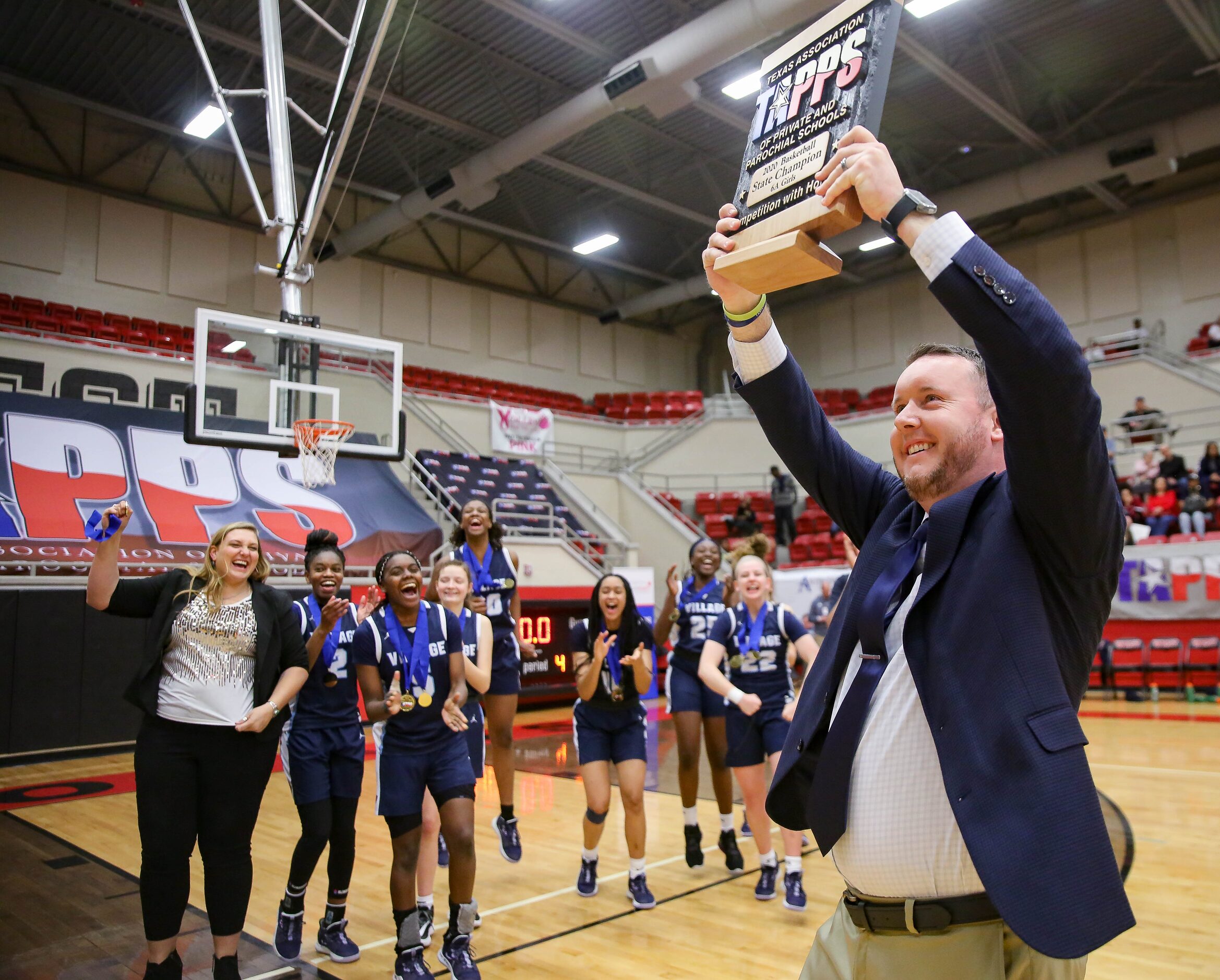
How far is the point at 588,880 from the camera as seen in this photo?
521 cm

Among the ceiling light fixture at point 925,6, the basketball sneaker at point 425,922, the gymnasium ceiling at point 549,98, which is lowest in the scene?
the basketball sneaker at point 425,922

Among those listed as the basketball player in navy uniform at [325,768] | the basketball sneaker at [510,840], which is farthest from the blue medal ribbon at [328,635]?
the basketball sneaker at [510,840]

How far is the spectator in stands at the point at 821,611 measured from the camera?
1332cm

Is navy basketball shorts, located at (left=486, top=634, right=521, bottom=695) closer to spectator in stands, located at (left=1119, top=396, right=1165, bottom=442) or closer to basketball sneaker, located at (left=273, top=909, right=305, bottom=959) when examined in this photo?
basketball sneaker, located at (left=273, top=909, right=305, bottom=959)

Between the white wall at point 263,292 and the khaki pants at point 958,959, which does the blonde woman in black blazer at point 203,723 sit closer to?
the khaki pants at point 958,959

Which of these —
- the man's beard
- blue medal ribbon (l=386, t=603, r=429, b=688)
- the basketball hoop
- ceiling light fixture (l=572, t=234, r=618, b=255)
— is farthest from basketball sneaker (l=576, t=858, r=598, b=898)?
ceiling light fixture (l=572, t=234, r=618, b=255)

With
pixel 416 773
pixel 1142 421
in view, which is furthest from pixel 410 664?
pixel 1142 421

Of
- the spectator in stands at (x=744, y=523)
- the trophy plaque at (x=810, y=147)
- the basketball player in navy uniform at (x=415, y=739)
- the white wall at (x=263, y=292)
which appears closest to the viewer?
the trophy plaque at (x=810, y=147)

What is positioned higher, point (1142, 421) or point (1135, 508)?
point (1142, 421)

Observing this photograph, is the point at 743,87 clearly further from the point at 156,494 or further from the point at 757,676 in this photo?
the point at 757,676

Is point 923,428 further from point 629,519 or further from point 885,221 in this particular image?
point 629,519

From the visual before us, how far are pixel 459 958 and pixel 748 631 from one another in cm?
243

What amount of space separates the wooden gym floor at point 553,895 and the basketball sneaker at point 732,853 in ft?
0.26

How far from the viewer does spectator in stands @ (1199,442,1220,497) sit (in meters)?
14.1
